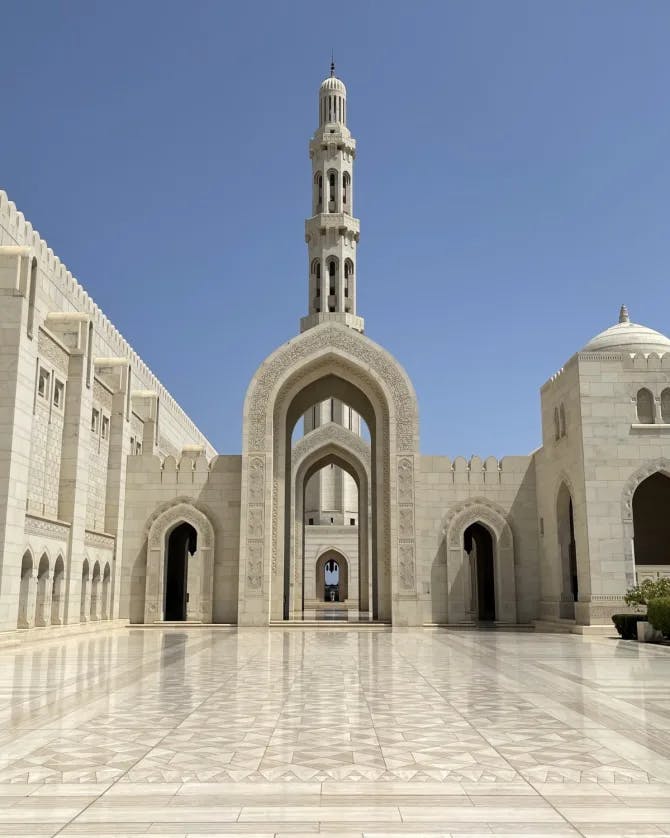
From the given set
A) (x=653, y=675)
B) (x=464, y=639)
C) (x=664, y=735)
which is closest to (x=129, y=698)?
(x=664, y=735)

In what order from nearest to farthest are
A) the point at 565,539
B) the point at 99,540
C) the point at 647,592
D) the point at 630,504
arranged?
the point at 647,592 → the point at 630,504 → the point at 99,540 → the point at 565,539

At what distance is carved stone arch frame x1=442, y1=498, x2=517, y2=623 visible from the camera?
2109 cm

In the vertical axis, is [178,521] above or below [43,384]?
below

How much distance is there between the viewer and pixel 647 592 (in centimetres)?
1616

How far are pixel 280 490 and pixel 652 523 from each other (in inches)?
400

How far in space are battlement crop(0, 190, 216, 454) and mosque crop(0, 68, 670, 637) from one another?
7 centimetres

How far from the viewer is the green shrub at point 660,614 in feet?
46.8

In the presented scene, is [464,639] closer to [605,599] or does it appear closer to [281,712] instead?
[605,599]

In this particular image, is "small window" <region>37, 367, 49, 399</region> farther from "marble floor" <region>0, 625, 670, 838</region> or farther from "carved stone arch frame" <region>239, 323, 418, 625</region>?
"marble floor" <region>0, 625, 670, 838</region>

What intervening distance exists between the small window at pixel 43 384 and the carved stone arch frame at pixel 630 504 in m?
12.5

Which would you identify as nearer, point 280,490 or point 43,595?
point 43,595

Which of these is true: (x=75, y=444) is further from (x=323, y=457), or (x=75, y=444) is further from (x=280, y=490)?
(x=323, y=457)

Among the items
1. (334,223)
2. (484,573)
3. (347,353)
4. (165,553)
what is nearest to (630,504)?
(347,353)

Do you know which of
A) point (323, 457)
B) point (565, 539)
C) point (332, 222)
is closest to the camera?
point (565, 539)
